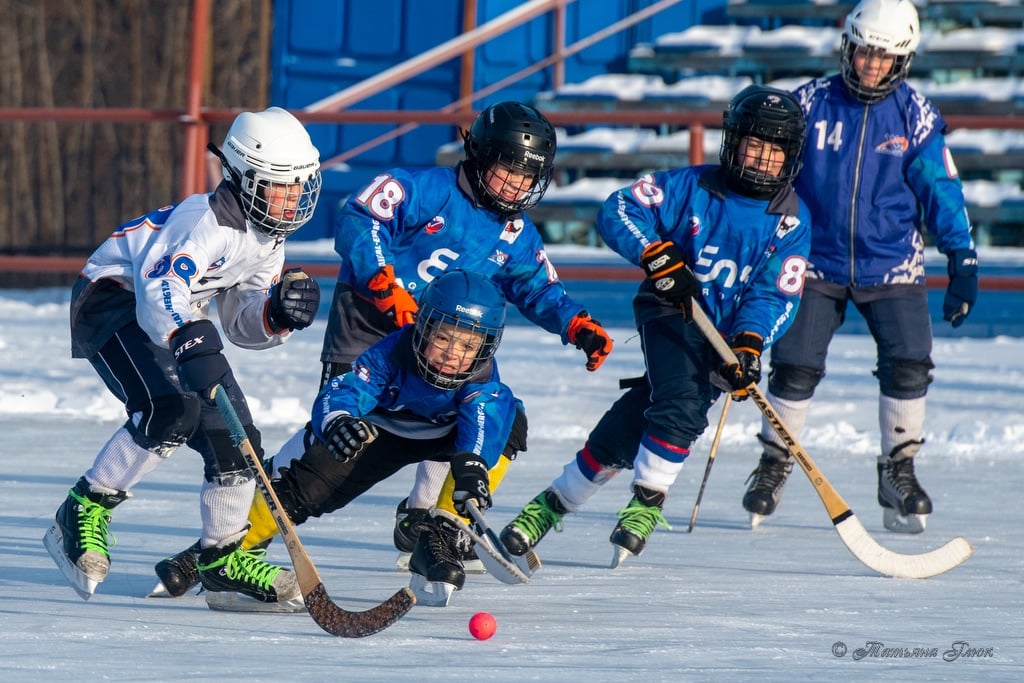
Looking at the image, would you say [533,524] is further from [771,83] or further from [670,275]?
[771,83]

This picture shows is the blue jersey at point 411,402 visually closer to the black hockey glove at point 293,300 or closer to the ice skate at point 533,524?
the black hockey glove at point 293,300

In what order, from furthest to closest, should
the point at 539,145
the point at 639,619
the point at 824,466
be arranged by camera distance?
the point at 824,466 → the point at 539,145 → the point at 639,619

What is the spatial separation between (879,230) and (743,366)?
1.02 m

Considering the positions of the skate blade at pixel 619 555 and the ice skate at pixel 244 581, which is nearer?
the ice skate at pixel 244 581

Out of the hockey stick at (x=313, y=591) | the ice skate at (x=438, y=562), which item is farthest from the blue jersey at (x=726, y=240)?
the hockey stick at (x=313, y=591)

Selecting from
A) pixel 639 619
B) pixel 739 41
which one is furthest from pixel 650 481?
pixel 739 41

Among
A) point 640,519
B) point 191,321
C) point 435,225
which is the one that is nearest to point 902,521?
point 640,519

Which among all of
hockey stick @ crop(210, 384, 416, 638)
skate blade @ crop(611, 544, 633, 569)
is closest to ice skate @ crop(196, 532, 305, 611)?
hockey stick @ crop(210, 384, 416, 638)

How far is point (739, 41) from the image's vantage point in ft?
40.8

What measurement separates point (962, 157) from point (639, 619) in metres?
7.73

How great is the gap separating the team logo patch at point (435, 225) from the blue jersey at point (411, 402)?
536mm

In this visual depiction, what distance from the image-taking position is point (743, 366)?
171 inches

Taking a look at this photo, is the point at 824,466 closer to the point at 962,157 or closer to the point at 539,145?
the point at 539,145

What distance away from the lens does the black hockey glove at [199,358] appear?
11.2ft
